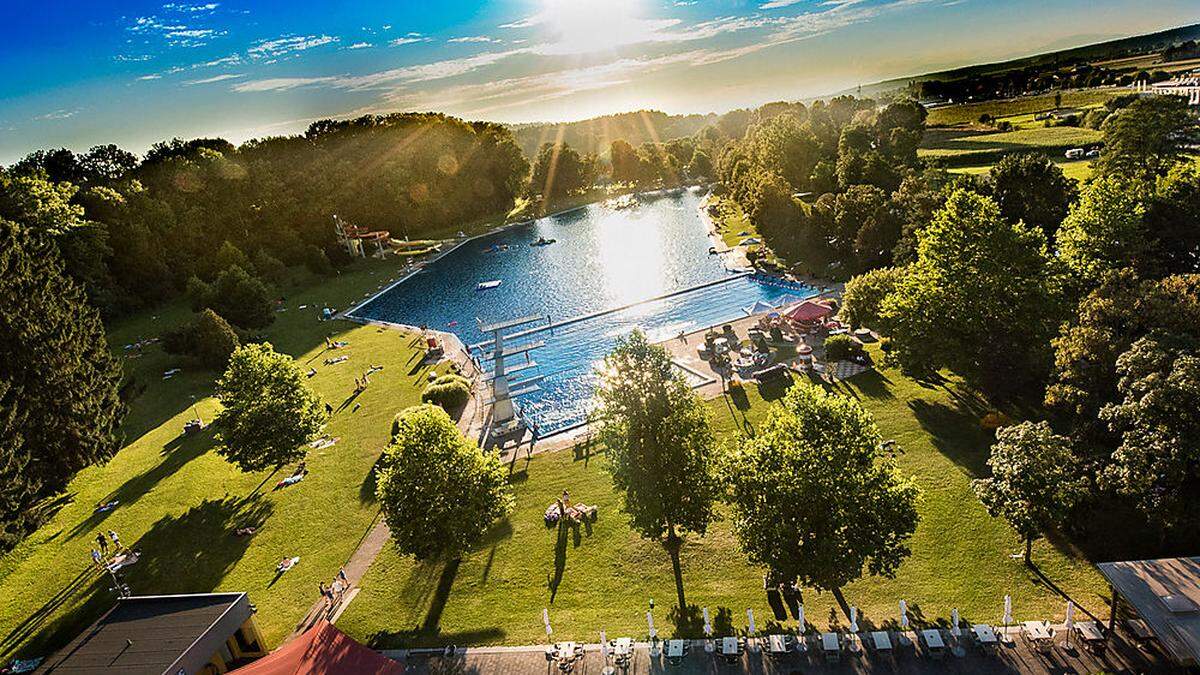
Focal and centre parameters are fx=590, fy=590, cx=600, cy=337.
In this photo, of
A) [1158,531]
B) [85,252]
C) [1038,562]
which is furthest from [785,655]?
[85,252]

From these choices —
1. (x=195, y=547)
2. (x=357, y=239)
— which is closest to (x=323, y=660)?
(x=195, y=547)

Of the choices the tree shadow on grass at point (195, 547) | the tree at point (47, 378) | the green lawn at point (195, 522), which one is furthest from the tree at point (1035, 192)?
the tree at point (47, 378)

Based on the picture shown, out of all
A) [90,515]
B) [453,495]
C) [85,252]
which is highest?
[85,252]

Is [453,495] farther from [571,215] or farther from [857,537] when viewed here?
[571,215]

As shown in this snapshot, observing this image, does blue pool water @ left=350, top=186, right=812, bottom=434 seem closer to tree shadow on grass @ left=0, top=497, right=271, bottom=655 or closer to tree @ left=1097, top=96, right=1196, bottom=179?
tree shadow on grass @ left=0, top=497, right=271, bottom=655

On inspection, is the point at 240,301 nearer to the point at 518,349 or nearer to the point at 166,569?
the point at 518,349

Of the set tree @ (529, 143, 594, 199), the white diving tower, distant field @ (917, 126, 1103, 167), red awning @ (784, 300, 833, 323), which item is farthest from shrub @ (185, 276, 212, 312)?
distant field @ (917, 126, 1103, 167)
